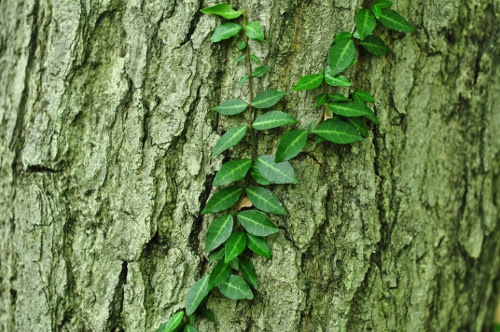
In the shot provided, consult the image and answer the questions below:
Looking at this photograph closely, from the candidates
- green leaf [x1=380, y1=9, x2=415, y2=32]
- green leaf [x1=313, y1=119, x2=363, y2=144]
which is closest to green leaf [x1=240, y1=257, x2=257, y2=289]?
green leaf [x1=313, y1=119, x2=363, y2=144]

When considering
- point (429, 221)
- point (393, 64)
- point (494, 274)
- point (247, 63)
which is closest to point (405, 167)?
point (429, 221)

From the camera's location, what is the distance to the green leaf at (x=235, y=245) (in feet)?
4.03

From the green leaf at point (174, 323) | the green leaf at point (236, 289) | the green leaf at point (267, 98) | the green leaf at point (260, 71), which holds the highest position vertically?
the green leaf at point (260, 71)

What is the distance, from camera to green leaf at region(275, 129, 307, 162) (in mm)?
1210

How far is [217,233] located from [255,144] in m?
0.26

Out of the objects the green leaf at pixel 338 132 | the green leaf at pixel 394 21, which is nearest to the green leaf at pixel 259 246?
the green leaf at pixel 338 132

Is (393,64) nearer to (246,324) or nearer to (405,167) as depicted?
(405,167)

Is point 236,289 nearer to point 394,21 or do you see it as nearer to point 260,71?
point 260,71

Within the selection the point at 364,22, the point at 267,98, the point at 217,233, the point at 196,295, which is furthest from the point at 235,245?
the point at 364,22

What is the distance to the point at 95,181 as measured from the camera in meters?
1.32

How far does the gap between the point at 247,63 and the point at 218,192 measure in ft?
1.19

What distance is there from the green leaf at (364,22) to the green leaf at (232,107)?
1.18 feet

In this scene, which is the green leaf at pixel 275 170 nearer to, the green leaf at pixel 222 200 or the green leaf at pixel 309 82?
the green leaf at pixel 222 200

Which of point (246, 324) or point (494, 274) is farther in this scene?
point (494, 274)
